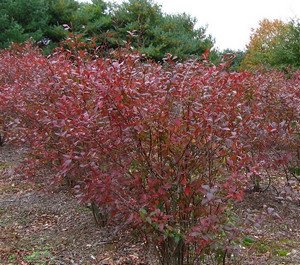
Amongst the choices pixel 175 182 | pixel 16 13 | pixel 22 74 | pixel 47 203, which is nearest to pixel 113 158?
pixel 175 182

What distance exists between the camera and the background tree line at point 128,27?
17766mm

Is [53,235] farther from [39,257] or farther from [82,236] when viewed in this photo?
[39,257]

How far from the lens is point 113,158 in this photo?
10.2ft

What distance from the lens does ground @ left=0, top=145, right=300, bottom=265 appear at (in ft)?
14.1

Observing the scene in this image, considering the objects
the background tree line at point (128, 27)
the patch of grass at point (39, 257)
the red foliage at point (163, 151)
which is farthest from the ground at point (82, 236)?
the background tree line at point (128, 27)

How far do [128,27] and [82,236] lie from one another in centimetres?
1361

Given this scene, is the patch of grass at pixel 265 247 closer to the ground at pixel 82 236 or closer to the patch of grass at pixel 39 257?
the ground at pixel 82 236

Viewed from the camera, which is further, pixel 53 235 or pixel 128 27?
pixel 128 27

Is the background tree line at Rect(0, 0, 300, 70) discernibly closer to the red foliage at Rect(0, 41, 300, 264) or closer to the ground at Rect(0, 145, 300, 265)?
the ground at Rect(0, 145, 300, 265)

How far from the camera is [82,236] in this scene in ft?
15.9

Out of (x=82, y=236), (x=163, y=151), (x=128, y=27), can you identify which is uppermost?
(x=128, y=27)

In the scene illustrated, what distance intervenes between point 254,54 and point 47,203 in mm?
16315

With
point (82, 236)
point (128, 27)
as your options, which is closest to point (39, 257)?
point (82, 236)

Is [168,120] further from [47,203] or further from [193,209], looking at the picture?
[47,203]
